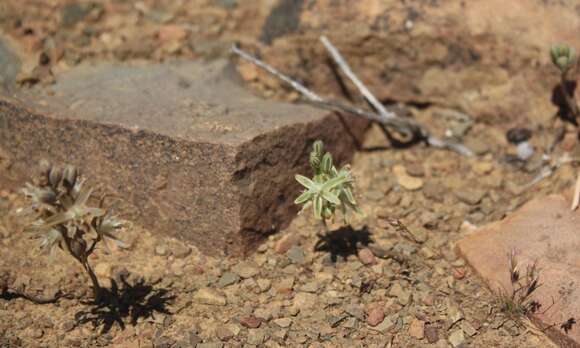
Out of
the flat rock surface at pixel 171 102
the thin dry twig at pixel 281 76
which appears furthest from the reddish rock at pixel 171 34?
the thin dry twig at pixel 281 76

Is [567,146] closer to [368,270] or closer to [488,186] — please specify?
[488,186]

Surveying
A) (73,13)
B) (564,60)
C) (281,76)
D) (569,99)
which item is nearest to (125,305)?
(281,76)

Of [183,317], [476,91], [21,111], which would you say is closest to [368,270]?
[183,317]

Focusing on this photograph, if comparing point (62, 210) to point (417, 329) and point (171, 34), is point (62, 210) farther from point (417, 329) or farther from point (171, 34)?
point (171, 34)

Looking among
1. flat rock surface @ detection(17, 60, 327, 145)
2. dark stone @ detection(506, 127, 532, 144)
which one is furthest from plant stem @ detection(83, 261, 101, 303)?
dark stone @ detection(506, 127, 532, 144)

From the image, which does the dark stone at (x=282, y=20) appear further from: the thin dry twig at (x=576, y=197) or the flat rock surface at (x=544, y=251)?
the thin dry twig at (x=576, y=197)
